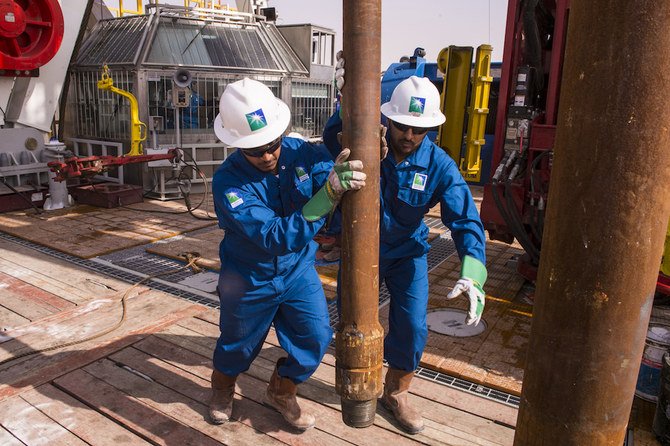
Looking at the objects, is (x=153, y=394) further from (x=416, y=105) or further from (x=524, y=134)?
(x=524, y=134)

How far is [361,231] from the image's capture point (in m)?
1.88

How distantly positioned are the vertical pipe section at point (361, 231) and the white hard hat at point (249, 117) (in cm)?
83

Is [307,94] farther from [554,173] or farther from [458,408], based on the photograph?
[554,173]

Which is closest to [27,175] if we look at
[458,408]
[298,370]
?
[298,370]

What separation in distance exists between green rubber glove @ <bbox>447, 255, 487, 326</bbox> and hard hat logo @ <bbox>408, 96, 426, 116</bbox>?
0.83m

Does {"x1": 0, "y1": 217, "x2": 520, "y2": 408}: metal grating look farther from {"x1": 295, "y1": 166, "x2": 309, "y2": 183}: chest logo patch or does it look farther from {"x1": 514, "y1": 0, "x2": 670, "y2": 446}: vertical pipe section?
{"x1": 514, "y1": 0, "x2": 670, "y2": 446}: vertical pipe section

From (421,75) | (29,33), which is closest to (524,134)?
(421,75)

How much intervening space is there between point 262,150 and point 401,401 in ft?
5.11

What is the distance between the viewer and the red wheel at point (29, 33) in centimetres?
713

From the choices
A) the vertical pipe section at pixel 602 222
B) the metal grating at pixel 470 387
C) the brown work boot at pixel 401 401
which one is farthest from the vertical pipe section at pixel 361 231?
the metal grating at pixel 470 387

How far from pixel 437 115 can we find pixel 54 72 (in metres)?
7.39

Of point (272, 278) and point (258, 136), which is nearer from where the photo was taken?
point (258, 136)

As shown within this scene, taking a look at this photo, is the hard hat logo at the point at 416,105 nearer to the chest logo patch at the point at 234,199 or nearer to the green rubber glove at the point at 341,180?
the green rubber glove at the point at 341,180

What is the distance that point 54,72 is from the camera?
8.26 metres
